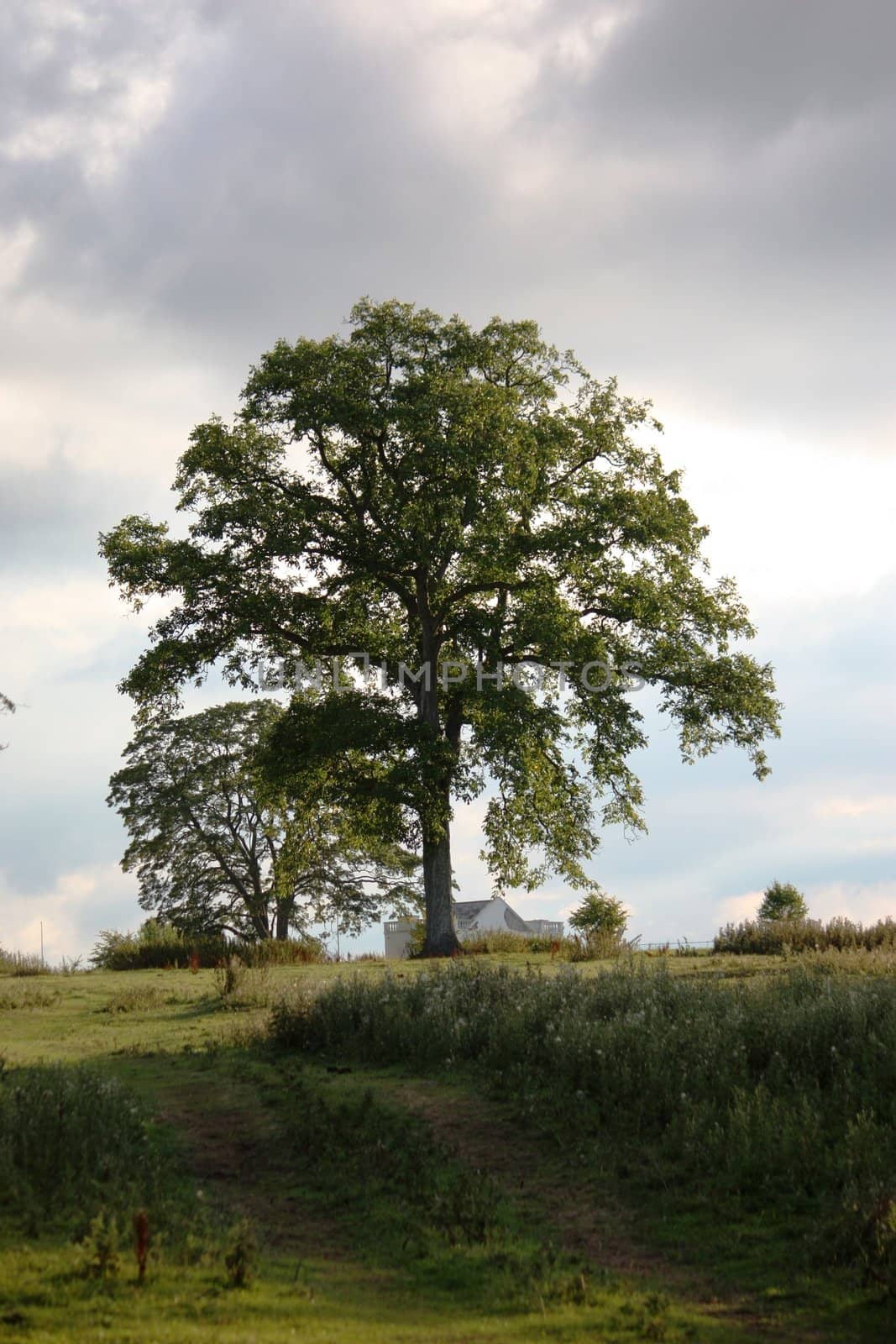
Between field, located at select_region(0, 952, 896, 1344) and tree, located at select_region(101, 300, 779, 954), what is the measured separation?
1426cm

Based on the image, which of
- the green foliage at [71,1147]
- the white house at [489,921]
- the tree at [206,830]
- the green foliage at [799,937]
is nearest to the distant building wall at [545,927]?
the white house at [489,921]

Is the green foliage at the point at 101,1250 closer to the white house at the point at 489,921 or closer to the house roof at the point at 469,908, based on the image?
the white house at the point at 489,921

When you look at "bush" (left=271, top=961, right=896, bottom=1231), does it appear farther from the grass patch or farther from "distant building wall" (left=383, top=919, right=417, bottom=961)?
"distant building wall" (left=383, top=919, right=417, bottom=961)

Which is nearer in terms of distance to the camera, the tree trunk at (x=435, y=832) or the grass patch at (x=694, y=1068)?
the grass patch at (x=694, y=1068)

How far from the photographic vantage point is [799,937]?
28797mm

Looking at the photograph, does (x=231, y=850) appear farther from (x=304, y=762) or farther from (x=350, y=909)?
(x=304, y=762)

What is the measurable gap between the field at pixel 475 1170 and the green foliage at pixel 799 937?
10.3 m

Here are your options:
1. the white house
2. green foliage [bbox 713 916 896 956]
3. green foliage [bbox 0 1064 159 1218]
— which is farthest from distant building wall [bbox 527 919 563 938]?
green foliage [bbox 0 1064 159 1218]

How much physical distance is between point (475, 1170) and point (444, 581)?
2337 centimetres

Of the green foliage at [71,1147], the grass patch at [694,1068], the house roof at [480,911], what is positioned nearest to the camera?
the green foliage at [71,1147]

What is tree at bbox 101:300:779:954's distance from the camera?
31.6 meters

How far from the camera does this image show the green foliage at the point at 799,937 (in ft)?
91.6

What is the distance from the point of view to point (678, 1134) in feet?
40.6

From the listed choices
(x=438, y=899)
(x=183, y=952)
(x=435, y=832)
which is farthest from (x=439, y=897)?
(x=183, y=952)
